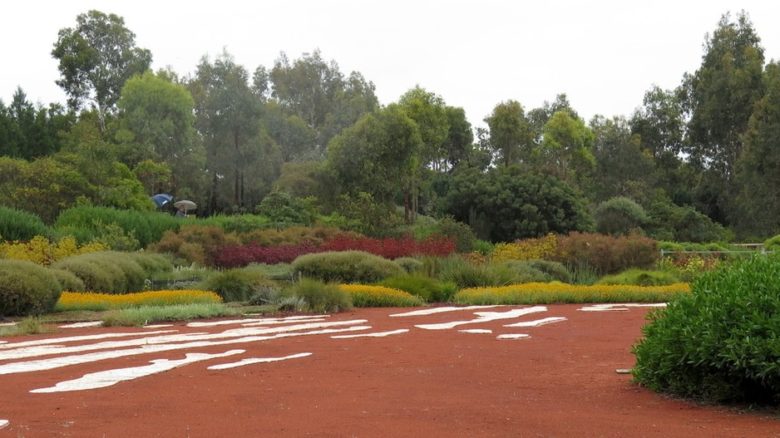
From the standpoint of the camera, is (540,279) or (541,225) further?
(541,225)

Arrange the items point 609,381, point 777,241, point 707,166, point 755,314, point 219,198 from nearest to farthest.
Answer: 1. point 755,314
2. point 609,381
3. point 777,241
4. point 707,166
5. point 219,198

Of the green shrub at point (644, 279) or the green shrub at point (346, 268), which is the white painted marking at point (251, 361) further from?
the green shrub at point (644, 279)

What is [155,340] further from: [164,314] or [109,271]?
[109,271]

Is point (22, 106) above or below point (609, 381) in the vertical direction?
above

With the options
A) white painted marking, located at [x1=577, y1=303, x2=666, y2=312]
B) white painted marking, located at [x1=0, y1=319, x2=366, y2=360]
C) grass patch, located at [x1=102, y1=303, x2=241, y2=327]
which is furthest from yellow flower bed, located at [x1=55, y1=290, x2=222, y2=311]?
white painted marking, located at [x1=577, y1=303, x2=666, y2=312]

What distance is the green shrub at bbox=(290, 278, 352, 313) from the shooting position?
15070mm

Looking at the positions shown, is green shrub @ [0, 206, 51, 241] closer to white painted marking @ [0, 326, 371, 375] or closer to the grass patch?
the grass patch

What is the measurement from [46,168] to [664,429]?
27.8m

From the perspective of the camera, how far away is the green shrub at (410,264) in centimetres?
2167

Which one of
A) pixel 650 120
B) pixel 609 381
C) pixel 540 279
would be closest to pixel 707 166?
pixel 650 120

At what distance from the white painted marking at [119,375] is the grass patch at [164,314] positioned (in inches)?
165

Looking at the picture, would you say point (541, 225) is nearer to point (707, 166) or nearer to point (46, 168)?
point (46, 168)

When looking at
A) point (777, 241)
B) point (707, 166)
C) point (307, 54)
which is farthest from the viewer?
point (307, 54)

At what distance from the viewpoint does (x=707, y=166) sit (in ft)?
194
